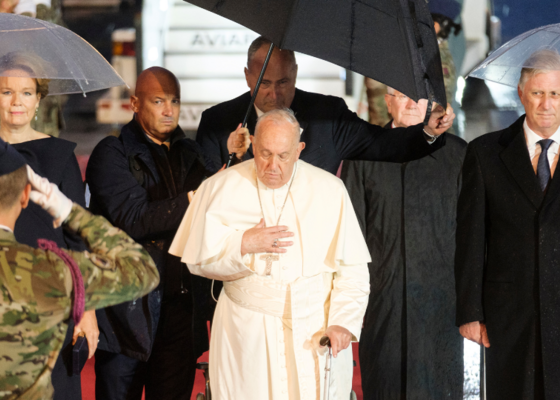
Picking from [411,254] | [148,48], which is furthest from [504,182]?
[148,48]

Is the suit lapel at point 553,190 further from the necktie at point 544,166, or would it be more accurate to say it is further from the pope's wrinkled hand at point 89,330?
the pope's wrinkled hand at point 89,330

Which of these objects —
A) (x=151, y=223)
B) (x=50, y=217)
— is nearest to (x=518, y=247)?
(x=151, y=223)

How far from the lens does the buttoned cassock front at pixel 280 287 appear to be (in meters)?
3.08

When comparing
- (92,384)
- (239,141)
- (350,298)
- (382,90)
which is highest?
(382,90)

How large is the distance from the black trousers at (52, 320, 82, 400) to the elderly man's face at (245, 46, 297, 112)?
4.84 feet

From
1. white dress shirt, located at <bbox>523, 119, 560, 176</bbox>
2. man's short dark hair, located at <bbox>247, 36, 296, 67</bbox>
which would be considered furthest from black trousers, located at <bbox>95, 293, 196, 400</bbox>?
white dress shirt, located at <bbox>523, 119, 560, 176</bbox>

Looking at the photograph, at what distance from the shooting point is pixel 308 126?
3.84 metres

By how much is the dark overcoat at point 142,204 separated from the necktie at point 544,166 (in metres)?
1.67

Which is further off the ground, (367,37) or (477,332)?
(367,37)

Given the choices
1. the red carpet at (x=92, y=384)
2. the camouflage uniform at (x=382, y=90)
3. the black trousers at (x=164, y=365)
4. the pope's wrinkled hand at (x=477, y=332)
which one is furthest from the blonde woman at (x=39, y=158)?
the camouflage uniform at (x=382, y=90)

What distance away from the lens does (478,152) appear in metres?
3.51

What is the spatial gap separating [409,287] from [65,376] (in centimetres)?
199

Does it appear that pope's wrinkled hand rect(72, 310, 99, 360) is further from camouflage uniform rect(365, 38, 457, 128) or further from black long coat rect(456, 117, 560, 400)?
camouflage uniform rect(365, 38, 457, 128)

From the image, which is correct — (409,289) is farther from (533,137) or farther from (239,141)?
(239,141)
